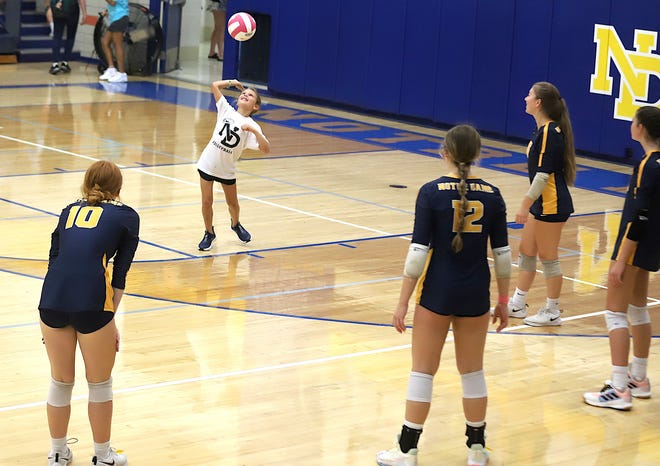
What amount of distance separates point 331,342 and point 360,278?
178 centimetres

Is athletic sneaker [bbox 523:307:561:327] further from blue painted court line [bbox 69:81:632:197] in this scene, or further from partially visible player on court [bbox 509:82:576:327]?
blue painted court line [bbox 69:81:632:197]

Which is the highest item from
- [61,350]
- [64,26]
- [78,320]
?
[64,26]

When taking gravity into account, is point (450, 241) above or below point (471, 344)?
above

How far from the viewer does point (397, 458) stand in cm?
574

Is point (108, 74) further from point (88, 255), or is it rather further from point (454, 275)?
point (454, 275)

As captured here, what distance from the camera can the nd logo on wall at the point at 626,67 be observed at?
15.5 meters

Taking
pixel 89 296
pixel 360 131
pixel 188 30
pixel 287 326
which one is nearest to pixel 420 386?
pixel 89 296

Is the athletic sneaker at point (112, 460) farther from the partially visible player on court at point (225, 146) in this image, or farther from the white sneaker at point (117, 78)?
the white sneaker at point (117, 78)

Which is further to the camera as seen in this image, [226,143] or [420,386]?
[226,143]

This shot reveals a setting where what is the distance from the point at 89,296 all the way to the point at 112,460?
2.71 feet

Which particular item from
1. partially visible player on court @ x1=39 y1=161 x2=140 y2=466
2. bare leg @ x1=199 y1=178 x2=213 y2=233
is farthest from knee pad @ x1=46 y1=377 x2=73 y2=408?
bare leg @ x1=199 y1=178 x2=213 y2=233

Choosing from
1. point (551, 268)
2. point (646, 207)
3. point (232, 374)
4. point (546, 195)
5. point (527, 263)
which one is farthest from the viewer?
point (527, 263)

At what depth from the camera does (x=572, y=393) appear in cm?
704

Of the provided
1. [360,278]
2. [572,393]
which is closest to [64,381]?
[572,393]
